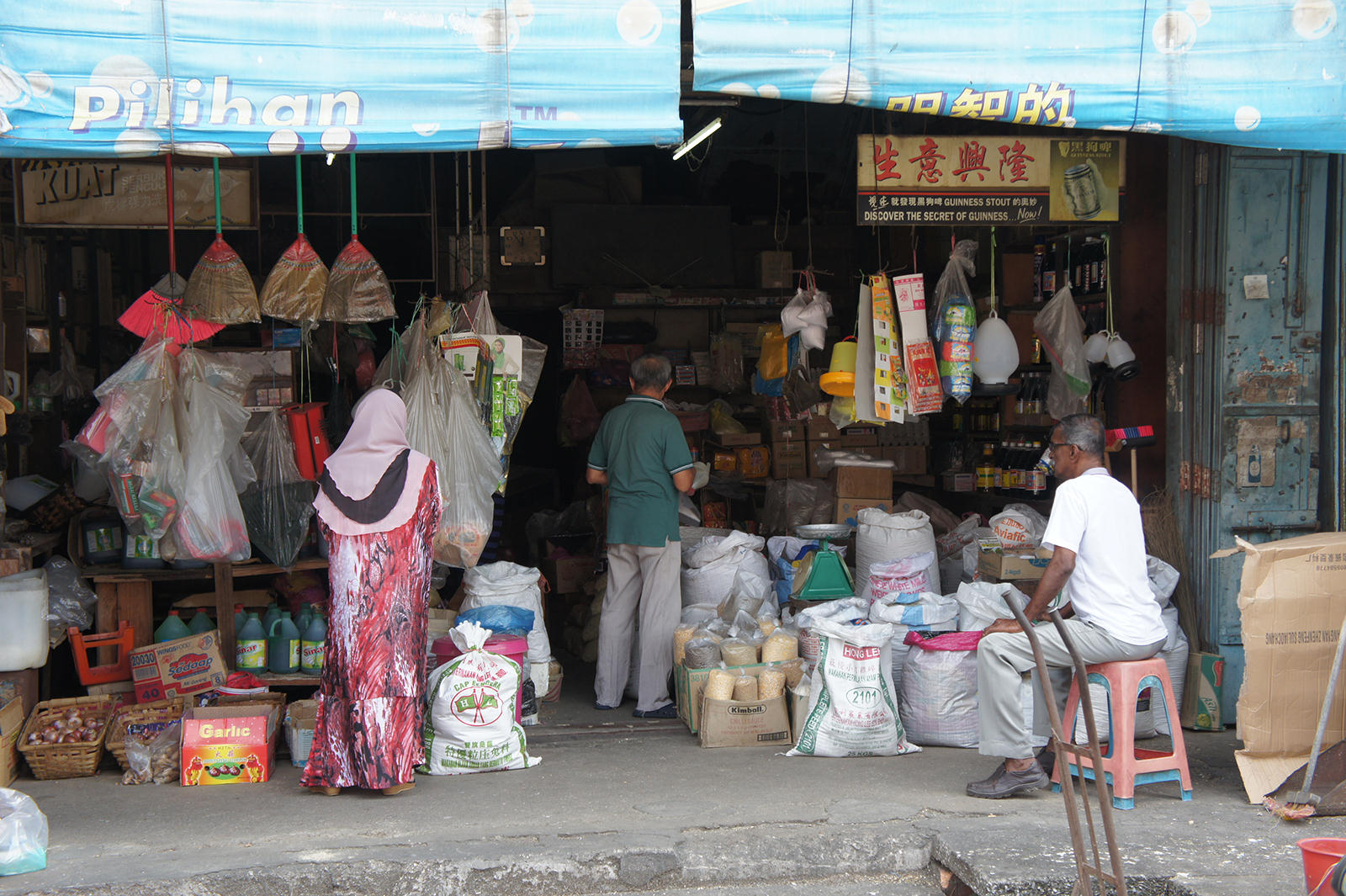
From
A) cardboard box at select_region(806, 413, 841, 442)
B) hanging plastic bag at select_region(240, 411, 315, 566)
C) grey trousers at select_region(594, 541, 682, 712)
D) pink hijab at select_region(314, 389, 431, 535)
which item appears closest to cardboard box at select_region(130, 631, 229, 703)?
hanging plastic bag at select_region(240, 411, 315, 566)

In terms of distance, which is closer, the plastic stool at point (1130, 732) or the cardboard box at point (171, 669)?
the plastic stool at point (1130, 732)

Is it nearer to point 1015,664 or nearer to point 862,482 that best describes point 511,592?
point 1015,664

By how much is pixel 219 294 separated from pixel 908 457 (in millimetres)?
5405

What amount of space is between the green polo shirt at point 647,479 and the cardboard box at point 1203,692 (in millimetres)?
2601

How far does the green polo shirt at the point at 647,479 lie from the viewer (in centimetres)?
586

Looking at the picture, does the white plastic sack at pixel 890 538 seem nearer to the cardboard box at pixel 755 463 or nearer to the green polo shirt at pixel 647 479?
the green polo shirt at pixel 647 479

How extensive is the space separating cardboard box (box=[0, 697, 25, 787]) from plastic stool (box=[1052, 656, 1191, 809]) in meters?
4.33

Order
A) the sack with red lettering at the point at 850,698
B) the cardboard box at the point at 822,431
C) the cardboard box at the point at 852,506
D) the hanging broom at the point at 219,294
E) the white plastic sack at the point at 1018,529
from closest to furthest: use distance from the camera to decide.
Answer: the sack with red lettering at the point at 850,698 < the hanging broom at the point at 219,294 < the white plastic sack at the point at 1018,529 < the cardboard box at the point at 852,506 < the cardboard box at the point at 822,431

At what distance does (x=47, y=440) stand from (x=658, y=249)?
5.12 meters

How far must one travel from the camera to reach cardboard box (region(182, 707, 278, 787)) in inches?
190

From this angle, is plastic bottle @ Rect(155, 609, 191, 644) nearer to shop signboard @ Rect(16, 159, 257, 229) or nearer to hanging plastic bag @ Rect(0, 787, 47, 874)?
hanging plastic bag @ Rect(0, 787, 47, 874)

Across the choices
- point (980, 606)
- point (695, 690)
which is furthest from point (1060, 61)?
point (695, 690)

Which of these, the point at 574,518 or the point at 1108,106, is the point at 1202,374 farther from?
the point at 574,518

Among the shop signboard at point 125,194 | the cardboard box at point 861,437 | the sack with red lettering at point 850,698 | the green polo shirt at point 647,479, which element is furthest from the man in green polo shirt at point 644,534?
the cardboard box at point 861,437
